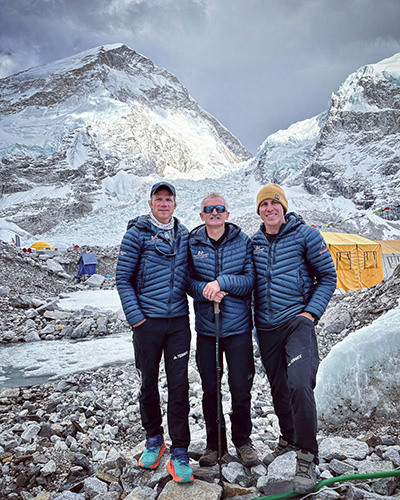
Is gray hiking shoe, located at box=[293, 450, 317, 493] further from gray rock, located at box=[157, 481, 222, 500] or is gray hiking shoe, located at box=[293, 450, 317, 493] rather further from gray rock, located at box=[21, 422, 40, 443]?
gray rock, located at box=[21, 422, 40, 443]

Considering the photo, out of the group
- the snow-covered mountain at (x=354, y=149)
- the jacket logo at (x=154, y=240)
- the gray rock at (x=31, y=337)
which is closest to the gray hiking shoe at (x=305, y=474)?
the jacket logo at (x=154, y=240)

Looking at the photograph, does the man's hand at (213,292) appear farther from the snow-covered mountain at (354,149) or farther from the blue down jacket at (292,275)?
the snow-covered mountain at (354,149)

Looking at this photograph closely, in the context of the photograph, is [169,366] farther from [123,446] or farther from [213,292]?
[123,446]

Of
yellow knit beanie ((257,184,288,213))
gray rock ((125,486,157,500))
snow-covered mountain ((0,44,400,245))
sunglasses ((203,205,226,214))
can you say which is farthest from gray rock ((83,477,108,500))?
snow-covered mountain ((0,44,400,245))

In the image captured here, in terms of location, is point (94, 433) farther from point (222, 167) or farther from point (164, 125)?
point (164, 125)

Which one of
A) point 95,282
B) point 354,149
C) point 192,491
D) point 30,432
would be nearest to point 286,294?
point 192,491
